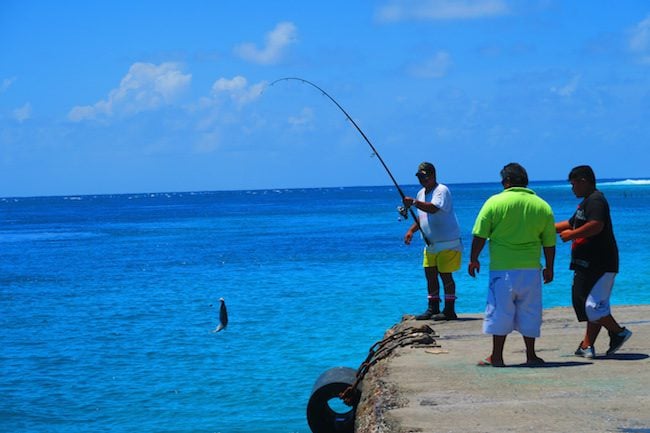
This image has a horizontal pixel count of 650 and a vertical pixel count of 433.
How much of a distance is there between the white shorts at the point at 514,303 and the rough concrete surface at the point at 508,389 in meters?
0.30

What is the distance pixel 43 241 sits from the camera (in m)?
49.0

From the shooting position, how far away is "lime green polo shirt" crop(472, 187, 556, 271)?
6.30 metres

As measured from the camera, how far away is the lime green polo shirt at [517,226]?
20.7 feet

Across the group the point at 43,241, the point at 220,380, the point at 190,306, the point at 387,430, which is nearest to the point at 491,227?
the point at 387,430

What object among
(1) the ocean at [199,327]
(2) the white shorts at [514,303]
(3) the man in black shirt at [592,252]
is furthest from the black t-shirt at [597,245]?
(1) the ocean at [199,327]

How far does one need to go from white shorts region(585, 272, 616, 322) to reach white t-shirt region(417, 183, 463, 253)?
193 cm

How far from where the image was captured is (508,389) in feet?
18.7

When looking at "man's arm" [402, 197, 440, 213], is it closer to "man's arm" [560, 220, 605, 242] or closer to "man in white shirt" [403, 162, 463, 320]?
"man in white shirt" [403, 162, 463, 320]

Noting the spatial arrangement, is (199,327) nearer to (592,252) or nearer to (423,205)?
(423,205)

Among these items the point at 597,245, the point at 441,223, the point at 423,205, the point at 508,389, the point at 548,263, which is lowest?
the point at 508,389

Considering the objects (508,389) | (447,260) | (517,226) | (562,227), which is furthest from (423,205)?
(508,389)

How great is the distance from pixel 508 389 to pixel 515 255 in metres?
1.04

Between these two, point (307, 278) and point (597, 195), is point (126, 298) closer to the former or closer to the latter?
point (307, 278)

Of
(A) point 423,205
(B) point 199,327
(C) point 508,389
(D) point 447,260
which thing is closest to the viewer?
(C) point 508,389
